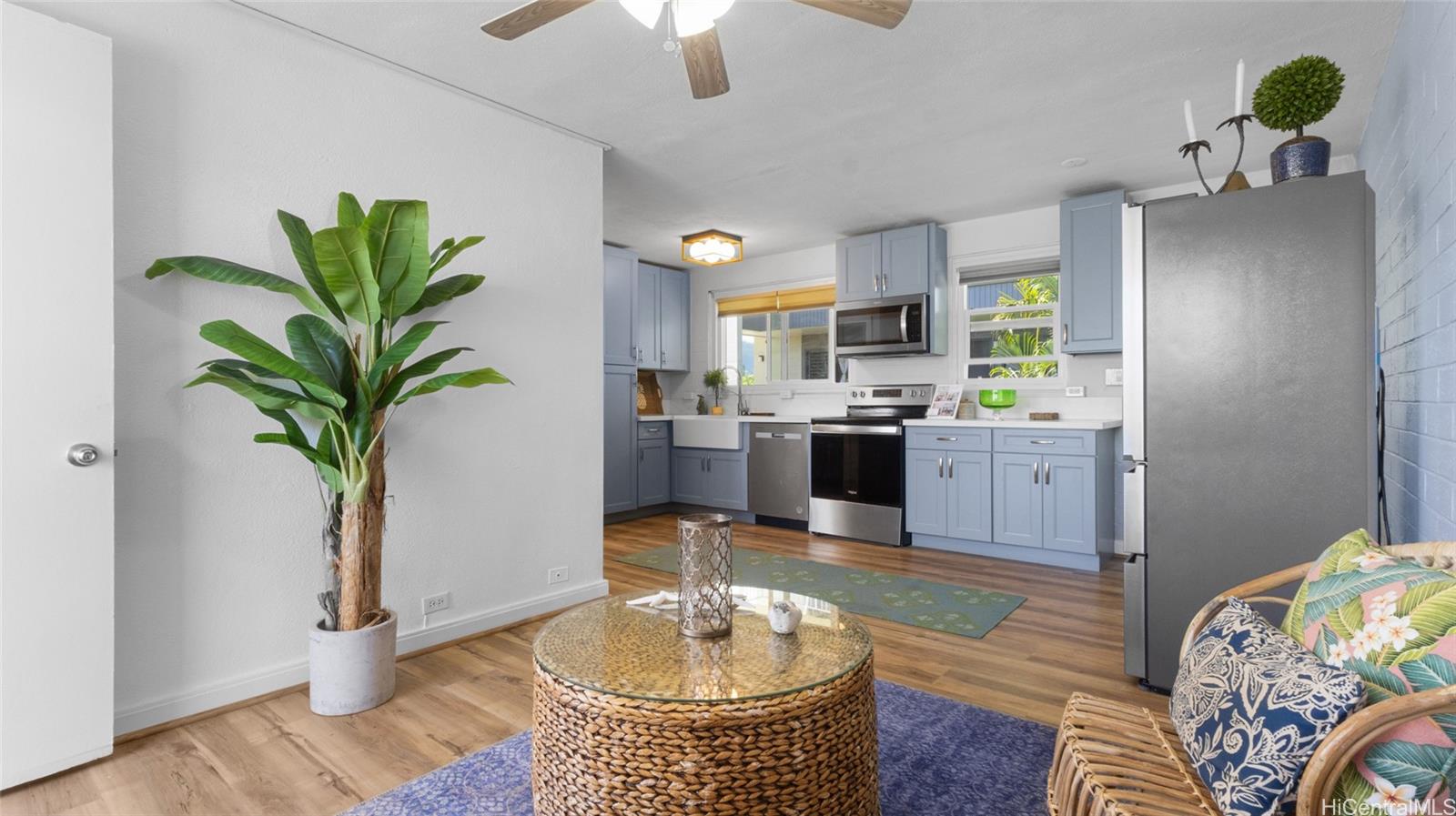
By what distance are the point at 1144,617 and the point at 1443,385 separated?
1.08 m

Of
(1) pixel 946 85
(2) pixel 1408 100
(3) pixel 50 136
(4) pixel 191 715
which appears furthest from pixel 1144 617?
(3) pixel 50 136

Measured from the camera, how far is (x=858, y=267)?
18.1 feet

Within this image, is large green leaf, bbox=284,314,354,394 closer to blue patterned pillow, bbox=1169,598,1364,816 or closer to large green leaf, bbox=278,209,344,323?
large green leaf, bbox=278,209,344,323

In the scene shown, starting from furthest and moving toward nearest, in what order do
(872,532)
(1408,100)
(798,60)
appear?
(872,532) → (798,60) → (1408,100)

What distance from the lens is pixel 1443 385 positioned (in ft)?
6.29

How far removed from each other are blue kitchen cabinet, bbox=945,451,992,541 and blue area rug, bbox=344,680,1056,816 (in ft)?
8.13

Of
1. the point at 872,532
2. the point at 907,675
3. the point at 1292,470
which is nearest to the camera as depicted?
the point at 1292,470

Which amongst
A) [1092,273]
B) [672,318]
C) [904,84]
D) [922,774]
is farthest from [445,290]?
[672,318]

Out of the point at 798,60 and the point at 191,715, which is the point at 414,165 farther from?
the point at 191,715

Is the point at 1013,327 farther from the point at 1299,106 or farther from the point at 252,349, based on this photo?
the point at 252,349

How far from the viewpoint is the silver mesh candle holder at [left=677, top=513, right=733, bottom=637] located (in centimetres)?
164

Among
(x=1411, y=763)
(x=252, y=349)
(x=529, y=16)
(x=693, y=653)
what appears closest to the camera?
(x=1411, y=763)

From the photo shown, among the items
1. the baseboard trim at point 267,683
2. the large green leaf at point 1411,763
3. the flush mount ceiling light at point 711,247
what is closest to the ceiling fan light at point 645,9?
the large green leaf at point 1411,763

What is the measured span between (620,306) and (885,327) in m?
2.12
